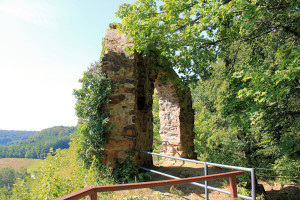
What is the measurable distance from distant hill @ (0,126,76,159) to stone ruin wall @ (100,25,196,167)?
70.4 meters

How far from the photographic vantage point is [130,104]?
17.0 feet

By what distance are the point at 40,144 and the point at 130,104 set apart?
93.6 meters

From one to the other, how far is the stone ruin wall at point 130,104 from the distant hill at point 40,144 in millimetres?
70361

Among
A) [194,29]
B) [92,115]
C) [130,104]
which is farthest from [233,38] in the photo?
[92,115]

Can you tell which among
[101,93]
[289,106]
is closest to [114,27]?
[101,93]

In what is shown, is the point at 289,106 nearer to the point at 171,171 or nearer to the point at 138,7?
the point at 171,171

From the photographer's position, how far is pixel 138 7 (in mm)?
5789

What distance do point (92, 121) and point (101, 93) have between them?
74 cm

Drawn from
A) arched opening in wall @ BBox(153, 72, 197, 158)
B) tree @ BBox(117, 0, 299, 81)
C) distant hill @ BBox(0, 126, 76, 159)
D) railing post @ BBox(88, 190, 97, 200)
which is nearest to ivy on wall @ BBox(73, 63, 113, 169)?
tree @ BBox(117, 0, 299, 81)

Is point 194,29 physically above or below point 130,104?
above

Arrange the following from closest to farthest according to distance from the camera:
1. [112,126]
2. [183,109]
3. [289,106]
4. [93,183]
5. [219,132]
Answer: [93,183] < [112,126] < [289,106] < [183,109] < [219,132]

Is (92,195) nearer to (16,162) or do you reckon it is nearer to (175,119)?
(175,119)

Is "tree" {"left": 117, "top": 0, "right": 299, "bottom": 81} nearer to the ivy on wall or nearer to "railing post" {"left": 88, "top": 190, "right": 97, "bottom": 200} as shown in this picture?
the ivy on wall

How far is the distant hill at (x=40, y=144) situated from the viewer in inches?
2990
